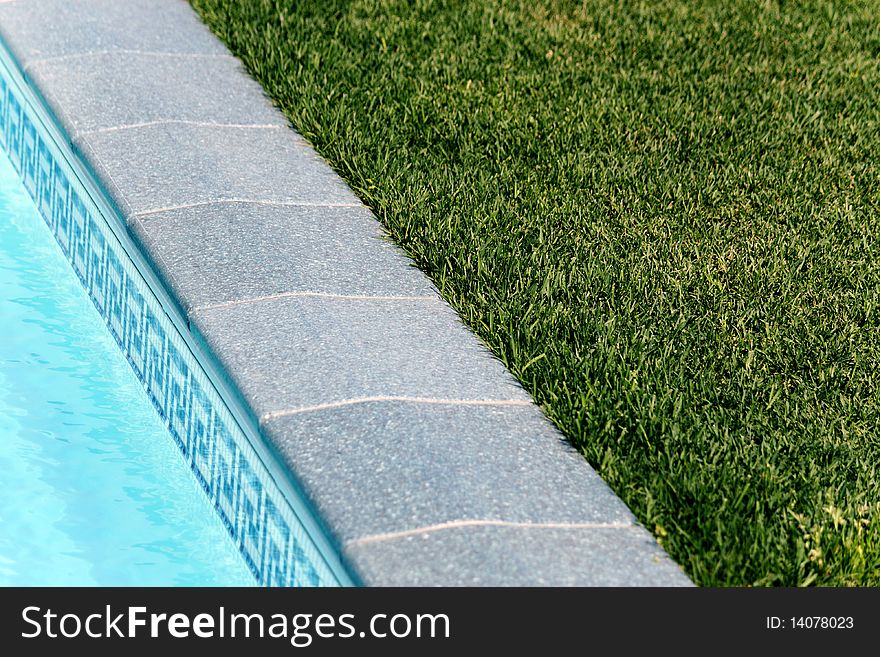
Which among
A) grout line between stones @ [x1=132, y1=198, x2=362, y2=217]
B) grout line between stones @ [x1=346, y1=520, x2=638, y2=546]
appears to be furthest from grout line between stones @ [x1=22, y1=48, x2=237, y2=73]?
grout line between stones @ [x1=346, y1=520, x2=638, y2=546]

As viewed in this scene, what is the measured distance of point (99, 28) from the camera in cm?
655

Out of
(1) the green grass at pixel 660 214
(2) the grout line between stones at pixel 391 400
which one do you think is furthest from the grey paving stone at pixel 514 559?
(2) the grout line between stones at pixel 391 400

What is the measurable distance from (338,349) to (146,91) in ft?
8.70

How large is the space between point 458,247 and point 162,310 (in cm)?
119

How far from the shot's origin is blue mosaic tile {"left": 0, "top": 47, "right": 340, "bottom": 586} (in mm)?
3416

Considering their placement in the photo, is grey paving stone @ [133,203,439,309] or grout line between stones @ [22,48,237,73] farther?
grout line between stones @ [22,48,237,73]

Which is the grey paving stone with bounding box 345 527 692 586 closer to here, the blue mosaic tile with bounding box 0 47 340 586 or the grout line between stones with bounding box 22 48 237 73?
the blue mosaic tile with bounding box 0 47 340 586

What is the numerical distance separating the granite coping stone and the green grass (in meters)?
0.14

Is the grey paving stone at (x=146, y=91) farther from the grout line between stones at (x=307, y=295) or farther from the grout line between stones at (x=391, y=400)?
the grout line between stones at (x=391, y=400)

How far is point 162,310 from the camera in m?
4.38

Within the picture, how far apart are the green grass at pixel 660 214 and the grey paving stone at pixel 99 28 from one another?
213 mm

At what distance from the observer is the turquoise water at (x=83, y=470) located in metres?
3.53

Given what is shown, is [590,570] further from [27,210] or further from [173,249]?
[27,210]

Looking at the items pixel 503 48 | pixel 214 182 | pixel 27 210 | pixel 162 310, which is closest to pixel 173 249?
pixel 162 310
